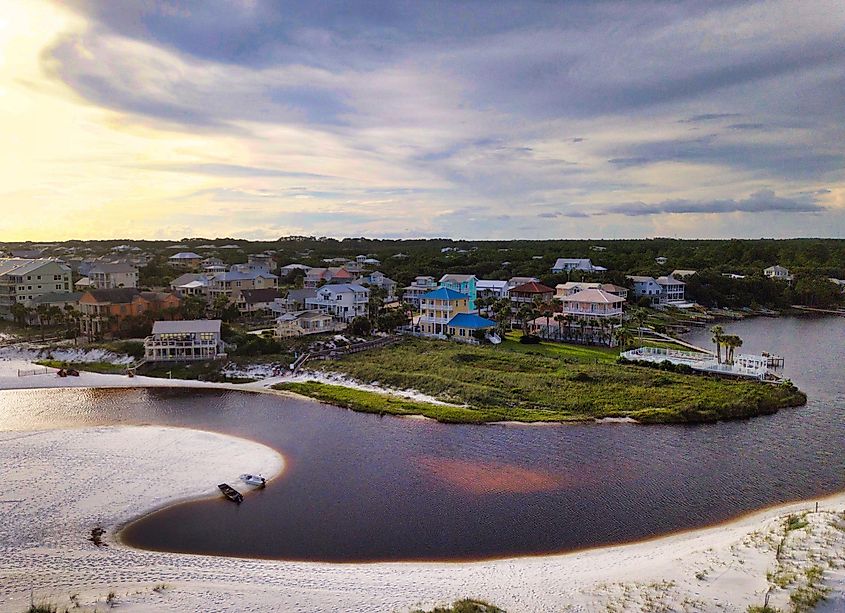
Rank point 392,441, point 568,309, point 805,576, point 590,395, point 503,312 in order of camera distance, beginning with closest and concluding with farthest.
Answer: point 805,576 < point 392,441 < point 590,395 < point 503,312 < point 568,309

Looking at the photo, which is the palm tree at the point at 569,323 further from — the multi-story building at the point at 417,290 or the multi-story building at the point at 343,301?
the multi-story building at the point at 417,290

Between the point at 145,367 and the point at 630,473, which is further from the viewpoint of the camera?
the point at 145,367

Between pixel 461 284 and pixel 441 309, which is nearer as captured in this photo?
pixel 441 309

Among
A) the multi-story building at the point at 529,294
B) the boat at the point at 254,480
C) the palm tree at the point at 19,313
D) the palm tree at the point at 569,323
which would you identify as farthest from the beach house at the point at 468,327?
the palm tree at the point at 19,313

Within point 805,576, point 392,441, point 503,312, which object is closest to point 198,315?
point 503,312

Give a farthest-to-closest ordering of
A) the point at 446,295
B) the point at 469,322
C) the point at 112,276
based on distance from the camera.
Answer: the point at 112,276 < the point at 446,295 < the point at 469,322

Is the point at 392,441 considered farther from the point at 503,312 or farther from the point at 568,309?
the point at 568,309

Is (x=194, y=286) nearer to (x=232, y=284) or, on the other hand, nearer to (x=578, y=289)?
(x=232, y=284)

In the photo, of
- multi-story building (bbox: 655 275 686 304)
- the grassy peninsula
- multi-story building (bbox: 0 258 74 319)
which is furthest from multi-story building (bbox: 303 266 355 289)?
multi-story building (bbox: 655 275 686 304)

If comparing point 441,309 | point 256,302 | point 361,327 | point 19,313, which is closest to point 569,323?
point 441,309
